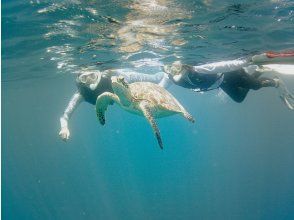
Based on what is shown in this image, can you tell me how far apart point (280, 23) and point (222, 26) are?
2.02m

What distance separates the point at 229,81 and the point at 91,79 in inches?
170

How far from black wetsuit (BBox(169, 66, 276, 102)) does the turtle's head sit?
3689mm

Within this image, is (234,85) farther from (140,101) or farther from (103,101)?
(103,101)

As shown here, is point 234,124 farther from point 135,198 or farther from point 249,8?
point 249,8

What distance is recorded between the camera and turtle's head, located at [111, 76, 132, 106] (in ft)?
18.1

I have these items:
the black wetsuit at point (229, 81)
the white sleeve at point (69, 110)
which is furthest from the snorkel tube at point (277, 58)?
the white sleeve at point (69, 110)

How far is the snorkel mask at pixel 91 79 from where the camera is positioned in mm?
8727

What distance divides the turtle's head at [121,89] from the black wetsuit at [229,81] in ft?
12.1

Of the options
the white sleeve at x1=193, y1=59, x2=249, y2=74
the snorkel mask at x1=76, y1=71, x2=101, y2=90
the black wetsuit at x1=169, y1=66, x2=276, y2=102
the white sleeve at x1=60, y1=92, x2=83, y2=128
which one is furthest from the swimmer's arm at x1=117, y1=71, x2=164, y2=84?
the white sleeve at x1=193, y1=59, x2=249, y2=74

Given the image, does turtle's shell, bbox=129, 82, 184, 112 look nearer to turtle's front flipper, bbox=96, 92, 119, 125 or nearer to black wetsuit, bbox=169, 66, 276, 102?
turtle's front flipper, bbox=96, 92, 119, 125

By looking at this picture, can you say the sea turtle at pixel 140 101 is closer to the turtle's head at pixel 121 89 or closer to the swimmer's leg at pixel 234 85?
the turtle's head at pixel 121 89

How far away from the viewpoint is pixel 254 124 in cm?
10075

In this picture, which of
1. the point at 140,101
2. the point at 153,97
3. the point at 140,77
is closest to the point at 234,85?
the point at 140,77

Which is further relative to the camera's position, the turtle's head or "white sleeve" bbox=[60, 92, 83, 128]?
"white sleeve" bbox=[60, 92, 83, 128]
